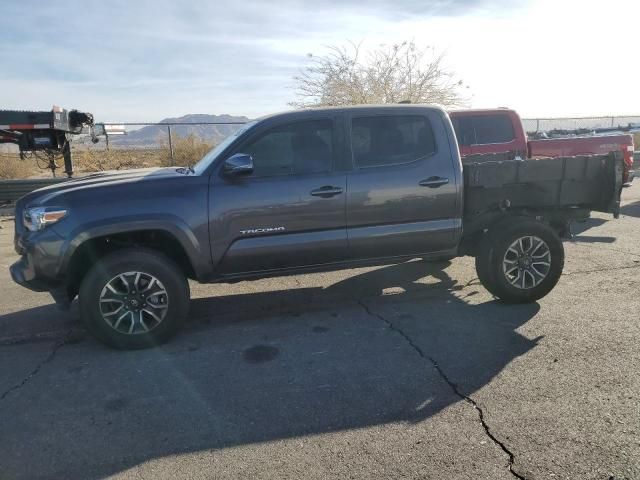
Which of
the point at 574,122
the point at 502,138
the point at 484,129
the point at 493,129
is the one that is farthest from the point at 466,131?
the point at 574,122

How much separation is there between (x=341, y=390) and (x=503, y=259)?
2455 mm

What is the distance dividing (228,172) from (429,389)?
2.42 m

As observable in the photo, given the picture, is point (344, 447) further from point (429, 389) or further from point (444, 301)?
point (444, 301)

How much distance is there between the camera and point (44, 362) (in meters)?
4.14

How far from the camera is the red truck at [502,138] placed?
9641 millimetres

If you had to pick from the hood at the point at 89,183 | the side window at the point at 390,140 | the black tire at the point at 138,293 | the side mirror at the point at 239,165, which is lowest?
the black tire at the point at 138,293

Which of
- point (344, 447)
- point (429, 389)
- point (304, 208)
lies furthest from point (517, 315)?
point (344, 447)

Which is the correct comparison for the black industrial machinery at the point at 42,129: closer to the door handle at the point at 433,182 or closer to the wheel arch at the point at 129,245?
the wheel arch at the point at 129,245

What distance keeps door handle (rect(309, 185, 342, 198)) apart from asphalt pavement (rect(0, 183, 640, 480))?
1234 mm

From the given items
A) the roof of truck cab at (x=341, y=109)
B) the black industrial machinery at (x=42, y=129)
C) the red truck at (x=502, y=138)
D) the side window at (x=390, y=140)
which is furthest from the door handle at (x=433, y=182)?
the black industrial machinery at (x=42, y=129)

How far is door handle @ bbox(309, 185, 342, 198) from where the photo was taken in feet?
14.9

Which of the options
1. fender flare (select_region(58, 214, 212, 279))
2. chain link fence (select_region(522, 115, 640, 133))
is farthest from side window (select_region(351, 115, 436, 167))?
chain link fence (select_region(522, 115, 640, 133))

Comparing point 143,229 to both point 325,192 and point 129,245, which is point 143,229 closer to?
point 129,245

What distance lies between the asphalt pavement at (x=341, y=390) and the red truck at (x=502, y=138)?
4601 millimetres
